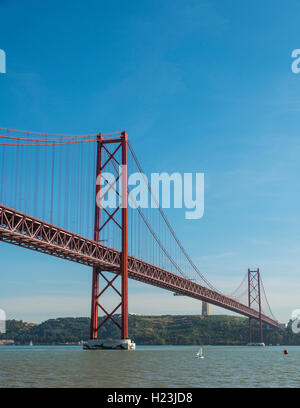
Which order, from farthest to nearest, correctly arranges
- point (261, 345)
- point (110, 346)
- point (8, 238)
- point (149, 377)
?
point (261, 345)
point (110, 346)
point (8, 238)
point (149, 377)

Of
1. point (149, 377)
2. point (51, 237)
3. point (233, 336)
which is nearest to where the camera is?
point (149, 377)

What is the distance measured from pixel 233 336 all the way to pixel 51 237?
147988mm

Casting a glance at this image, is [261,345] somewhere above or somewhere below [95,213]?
below

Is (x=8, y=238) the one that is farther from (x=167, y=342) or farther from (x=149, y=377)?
(x=167, y=342)

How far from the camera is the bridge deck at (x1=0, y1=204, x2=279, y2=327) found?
4612 cm

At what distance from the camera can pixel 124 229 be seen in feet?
200

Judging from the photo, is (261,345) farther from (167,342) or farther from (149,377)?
(149,377)

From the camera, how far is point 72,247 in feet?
179

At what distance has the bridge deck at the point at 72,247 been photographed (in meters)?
46.1

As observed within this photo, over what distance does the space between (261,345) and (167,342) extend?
63.5m

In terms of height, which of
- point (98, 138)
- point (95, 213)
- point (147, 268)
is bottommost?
point (147, 268)

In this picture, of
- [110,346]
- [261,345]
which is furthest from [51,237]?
[261,345]
